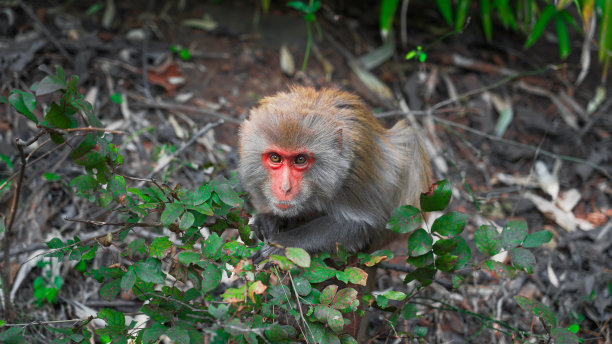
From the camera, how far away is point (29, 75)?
5707mm

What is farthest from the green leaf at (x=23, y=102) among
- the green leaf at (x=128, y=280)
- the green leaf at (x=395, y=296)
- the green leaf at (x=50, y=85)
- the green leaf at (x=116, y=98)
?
the green leaf at (x=116, y=98)

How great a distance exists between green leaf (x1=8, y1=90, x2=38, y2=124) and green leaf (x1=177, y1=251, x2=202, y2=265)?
0.92 metres

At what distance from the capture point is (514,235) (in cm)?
Answer: 322

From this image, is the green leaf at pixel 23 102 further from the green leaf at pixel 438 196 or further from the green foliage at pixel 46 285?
the green leaf at pixel 438 196

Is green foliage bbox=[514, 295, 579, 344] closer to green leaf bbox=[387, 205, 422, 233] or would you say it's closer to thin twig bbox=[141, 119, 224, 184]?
green leaf bbox=[387, 205, 422, 233]

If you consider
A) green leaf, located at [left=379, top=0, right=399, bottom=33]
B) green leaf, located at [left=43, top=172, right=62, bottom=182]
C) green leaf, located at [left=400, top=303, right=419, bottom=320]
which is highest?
green leaf, located at [left=379, top=0, right=399, bottom=33]

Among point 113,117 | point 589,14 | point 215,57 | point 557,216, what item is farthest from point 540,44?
point 113,117

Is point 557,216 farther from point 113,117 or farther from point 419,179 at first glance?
point 113,117

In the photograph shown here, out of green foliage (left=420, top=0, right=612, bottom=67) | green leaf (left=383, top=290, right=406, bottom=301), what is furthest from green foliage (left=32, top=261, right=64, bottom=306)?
green foliage (left=420, top=0, right=612, bottom=67)

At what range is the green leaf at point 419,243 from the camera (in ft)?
10.2

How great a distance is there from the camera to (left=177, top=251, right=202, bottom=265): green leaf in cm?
266

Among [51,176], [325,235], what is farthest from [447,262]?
[51,176]

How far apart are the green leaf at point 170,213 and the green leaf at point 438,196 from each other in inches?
50.7

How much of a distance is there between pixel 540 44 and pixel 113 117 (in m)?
5.38
